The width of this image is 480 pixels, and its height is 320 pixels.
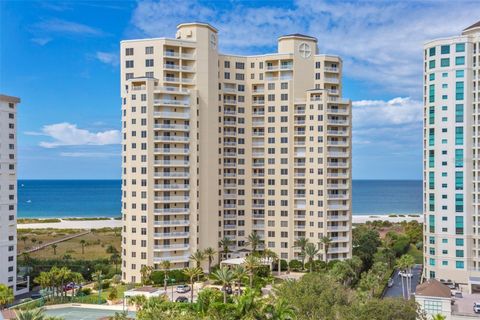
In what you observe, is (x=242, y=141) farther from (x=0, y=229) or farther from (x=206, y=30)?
(x=0, y=229)

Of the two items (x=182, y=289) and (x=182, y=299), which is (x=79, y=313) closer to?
A: (x=182, y=299)

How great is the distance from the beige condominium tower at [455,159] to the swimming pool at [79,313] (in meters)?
36.5

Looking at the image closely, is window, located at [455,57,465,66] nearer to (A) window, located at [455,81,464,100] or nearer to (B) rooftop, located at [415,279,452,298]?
(A) window, located at [455,81,464,100]

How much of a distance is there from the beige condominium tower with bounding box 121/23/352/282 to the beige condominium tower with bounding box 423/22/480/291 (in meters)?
11.6

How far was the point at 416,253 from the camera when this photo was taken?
246 ft

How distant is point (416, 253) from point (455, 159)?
Answer: 83.5 feet

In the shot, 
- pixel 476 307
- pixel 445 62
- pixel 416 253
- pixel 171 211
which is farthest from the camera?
pixel 416 253

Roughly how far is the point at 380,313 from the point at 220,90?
41.1 metres

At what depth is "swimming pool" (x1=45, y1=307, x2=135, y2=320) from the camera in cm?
4219

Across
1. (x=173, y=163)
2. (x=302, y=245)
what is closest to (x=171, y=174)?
(x=173, y=163)

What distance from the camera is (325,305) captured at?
32281 mm

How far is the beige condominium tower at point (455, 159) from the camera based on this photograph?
177ft

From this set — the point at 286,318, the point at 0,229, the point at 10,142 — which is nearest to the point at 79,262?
the point at 0,229

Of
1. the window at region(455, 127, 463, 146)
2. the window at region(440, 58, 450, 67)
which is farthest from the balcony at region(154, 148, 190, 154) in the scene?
the window at region(440, 58, 450, 67)
